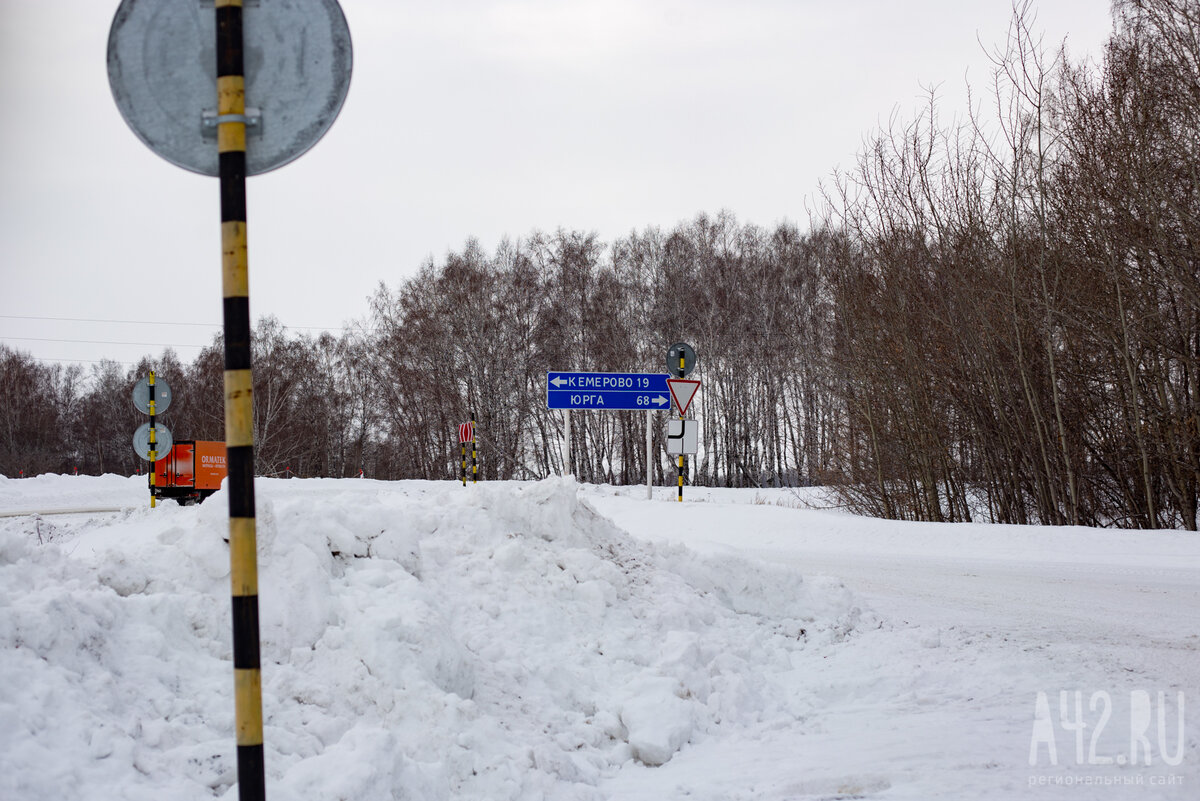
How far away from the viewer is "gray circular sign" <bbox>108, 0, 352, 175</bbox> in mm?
2529

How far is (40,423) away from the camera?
59062 millimetres

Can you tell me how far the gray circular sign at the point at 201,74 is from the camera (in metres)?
2.53

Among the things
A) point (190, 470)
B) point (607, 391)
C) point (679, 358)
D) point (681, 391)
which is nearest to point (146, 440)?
point (190, 470)

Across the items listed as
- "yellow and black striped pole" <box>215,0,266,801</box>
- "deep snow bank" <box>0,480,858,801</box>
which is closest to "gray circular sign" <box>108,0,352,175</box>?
"yellow and black striped pole" <box>215,0,266,801</box>

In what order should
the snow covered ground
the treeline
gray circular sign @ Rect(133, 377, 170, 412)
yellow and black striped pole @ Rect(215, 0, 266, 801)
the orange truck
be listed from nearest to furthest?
yellow and black striped pole @ Rect(215, 0, 266, 801)
the snow covered ground
the treeline
gray circular sign @ Rect(133, 377, 170, 412)
the orange truck

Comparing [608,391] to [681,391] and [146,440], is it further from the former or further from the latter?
[146,440]

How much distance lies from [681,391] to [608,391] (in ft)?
4.39

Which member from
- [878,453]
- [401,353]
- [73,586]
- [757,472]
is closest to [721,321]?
[757,472]

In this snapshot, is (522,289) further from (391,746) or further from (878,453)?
(391,746)

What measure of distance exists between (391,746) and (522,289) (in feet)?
115

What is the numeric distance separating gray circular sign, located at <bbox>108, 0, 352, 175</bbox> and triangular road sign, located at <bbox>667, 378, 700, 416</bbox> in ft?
43.6

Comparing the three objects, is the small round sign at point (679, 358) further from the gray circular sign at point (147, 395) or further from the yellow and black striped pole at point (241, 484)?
the yellow and black striped pole at point (241, 484)

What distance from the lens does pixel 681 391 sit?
51.6ft

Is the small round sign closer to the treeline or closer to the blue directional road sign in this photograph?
the blue directional road sign
